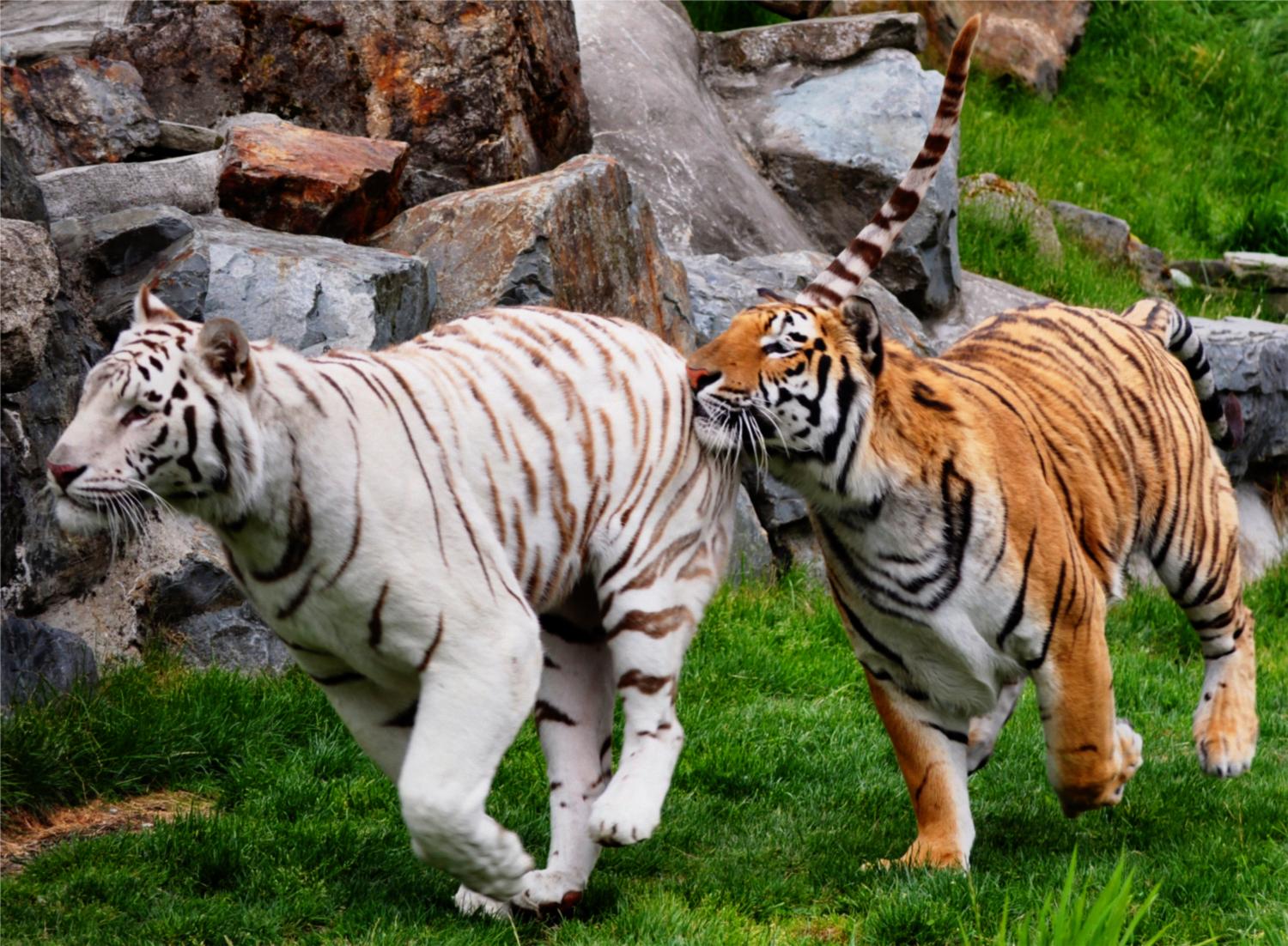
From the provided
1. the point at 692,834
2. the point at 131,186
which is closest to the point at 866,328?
the point at 692,834

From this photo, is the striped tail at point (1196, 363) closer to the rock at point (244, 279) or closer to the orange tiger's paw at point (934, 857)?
the orange tiger's paw at point (934, 857)

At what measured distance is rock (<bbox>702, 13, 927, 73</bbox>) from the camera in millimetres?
10680

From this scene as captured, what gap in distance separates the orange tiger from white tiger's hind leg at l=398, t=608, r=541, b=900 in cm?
95

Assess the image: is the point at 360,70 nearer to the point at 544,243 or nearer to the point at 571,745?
the point at 544,243

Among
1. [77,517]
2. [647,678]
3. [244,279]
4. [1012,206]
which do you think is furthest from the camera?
[1012,206]

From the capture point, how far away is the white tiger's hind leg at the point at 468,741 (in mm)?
3402

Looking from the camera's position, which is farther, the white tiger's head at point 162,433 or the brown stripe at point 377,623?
the brown stripe at point 377,623

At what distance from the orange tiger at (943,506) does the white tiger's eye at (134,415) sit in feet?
4.99

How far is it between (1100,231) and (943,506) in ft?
27.1

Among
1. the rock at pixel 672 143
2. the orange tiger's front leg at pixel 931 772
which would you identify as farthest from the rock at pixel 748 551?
the orange tiger's front leg at pixel 931 772

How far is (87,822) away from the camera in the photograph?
4750mm

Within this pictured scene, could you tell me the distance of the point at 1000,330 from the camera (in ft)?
17.7

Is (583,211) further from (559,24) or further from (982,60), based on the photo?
(982,60)

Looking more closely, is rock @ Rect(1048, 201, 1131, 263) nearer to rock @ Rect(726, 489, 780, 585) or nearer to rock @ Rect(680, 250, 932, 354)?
rock @ Rect(680, 250, 932, 354)
